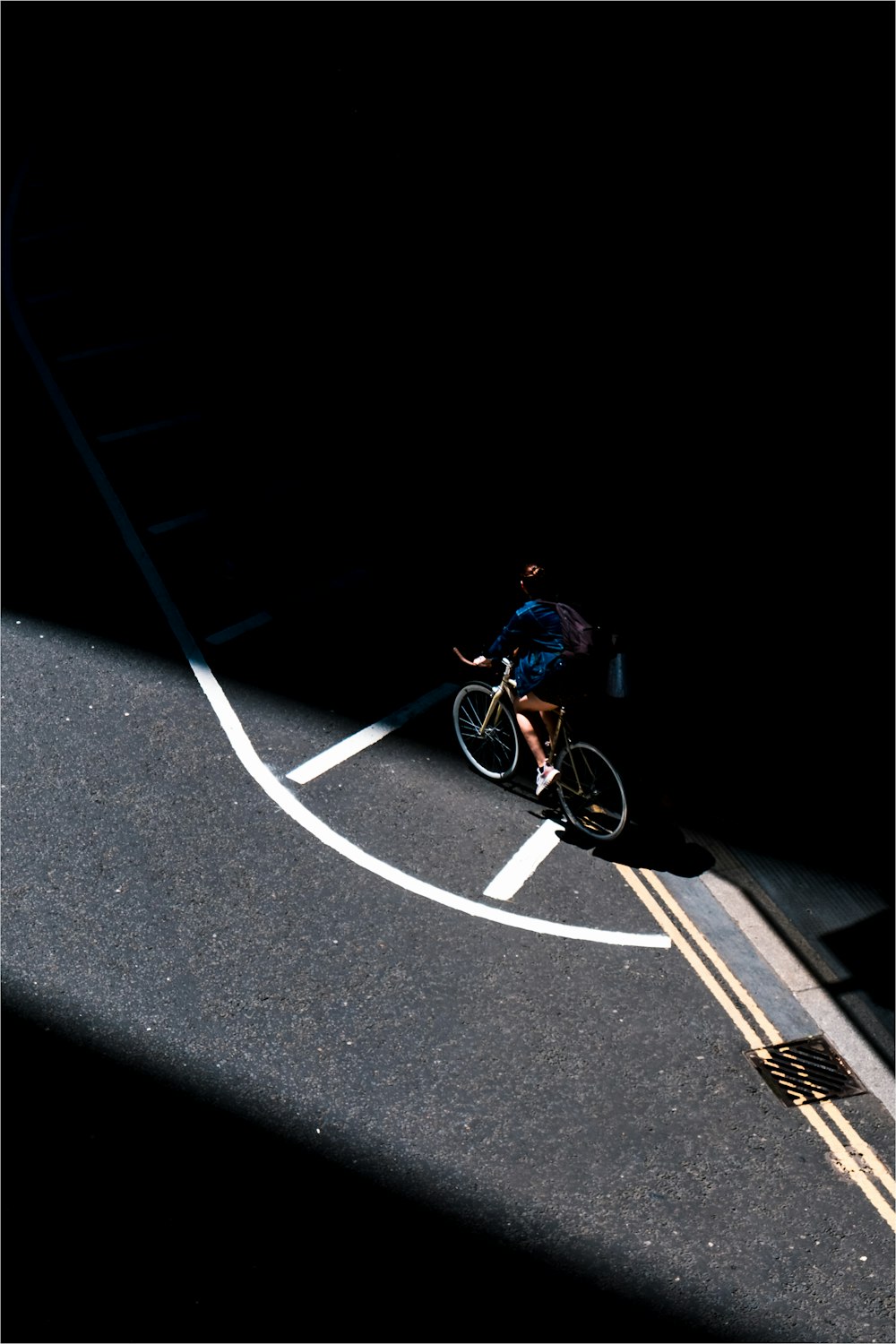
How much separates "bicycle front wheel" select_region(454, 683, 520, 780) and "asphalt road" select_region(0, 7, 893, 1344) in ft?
0.62

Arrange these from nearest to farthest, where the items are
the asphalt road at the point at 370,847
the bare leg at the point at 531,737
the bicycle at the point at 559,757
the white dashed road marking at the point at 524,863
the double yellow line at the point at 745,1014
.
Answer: the asphalt road at the point at 370,847, the double yellow line at the point at 745,1014, the white dashed road marking at the point at 524,863, the bicycle at the point at 559,757, the bare leg at the point at 531,737

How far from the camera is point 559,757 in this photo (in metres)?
9.20

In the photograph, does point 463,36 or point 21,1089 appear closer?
point 21,1089

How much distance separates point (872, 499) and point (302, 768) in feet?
18.7

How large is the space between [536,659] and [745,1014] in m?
2.79

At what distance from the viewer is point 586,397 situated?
520 inches

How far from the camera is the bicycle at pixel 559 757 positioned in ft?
29.5

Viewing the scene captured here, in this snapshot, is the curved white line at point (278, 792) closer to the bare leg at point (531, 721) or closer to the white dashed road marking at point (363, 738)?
the white dashed road marking at point (363, 738)

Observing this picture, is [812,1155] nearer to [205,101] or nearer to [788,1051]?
[788,1051]

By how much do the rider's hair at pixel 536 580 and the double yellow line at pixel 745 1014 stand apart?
6.75 ft

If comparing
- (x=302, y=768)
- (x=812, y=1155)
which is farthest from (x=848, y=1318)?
(x=302, y=768)

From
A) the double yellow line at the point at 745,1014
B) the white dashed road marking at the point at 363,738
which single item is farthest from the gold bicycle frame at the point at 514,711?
the white dashed road marking at the point at 363,738

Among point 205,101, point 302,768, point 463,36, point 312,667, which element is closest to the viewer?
point 302,768

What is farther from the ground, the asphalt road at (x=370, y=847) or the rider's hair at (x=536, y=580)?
the rider's hair at (x=536, y=580)
